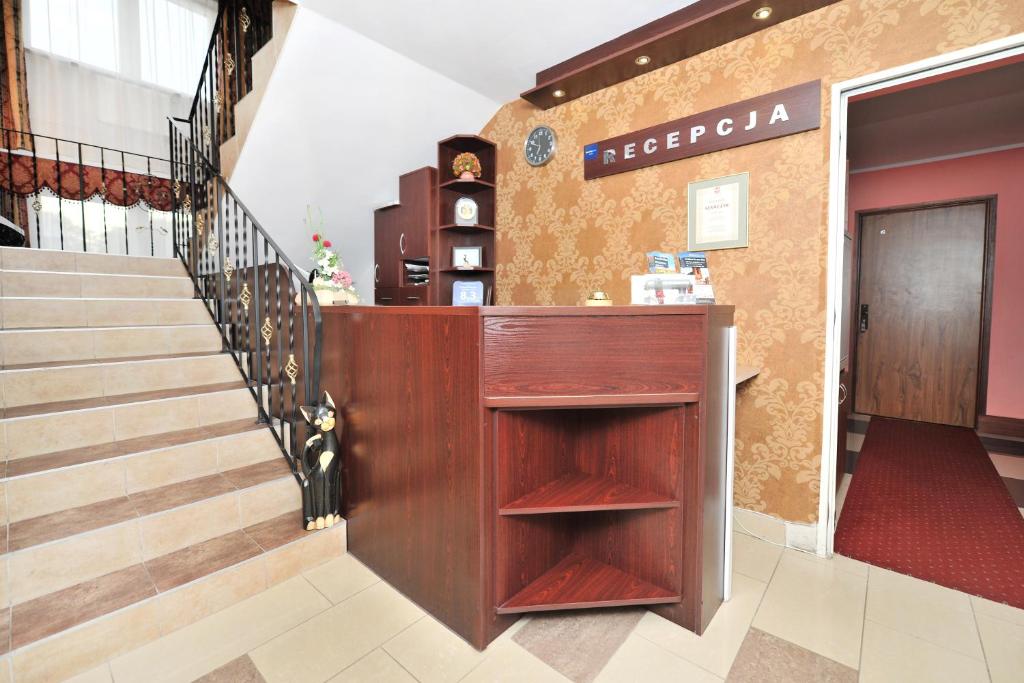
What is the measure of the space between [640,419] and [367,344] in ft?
3.86

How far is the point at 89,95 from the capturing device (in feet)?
15.1

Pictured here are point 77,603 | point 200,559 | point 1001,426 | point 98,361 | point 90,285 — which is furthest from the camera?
point 1001,426

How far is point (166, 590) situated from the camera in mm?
1628

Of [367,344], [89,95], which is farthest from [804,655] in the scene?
[89,95]

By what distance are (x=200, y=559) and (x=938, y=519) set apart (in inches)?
144

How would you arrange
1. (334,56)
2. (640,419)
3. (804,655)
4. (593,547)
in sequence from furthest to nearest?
1. (334,56)
2. (593,547)
3. (640,419)
4. (804,655)

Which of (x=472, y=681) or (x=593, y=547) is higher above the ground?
(x=593, y=547)

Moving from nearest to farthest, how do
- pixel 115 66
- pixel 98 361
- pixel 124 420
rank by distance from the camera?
pixel 124 420 < pixel 98 361 < pixel 115 66

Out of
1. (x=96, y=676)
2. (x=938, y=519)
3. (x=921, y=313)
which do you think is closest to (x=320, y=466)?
(x=96, y=676)

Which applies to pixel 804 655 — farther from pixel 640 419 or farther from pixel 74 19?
pixel 74 19

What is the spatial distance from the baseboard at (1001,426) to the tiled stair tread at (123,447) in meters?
5.89

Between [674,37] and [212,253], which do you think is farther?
[212,253]

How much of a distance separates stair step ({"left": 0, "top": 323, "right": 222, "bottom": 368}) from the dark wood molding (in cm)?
267

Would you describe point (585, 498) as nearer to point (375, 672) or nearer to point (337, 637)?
point (375, 672)
